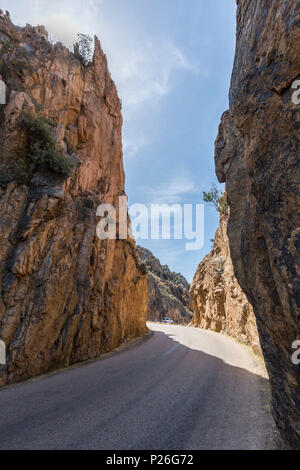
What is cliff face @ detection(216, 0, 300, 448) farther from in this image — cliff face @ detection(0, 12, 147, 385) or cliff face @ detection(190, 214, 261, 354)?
cliff face @ detection(190, 214, 261, 354)

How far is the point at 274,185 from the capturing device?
3867 millimetres

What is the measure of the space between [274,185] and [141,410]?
21.3 feet

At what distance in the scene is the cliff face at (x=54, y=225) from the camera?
923 centimetres

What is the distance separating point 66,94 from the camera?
687 inches

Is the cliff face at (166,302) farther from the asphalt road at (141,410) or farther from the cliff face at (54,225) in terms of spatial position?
the asphalt road at (141,410)

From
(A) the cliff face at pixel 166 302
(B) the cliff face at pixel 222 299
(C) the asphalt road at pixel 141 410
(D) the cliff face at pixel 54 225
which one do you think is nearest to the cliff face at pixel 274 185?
(C) the asphalt road at pixel 141 410

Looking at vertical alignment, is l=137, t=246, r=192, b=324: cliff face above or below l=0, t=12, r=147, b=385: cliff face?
below

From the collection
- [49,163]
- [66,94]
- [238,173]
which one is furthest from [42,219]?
[66,94]

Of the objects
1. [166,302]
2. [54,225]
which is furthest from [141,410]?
[166,302]

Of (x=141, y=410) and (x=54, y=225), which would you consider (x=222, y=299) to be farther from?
(x=141, y=410)

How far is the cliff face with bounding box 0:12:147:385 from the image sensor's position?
9232mm

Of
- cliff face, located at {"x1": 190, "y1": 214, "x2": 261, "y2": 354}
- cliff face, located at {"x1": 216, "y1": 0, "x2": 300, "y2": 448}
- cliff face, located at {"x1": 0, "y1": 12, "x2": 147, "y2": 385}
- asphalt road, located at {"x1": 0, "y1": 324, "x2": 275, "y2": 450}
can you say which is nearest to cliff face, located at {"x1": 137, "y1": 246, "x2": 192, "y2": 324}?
cliff face, located at {"x1": 190, "y1": 214, "x2": 261, "y2": 354}

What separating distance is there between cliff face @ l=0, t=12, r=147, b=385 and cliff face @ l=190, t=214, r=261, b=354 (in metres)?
9.55

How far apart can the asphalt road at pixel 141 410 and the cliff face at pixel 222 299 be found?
5.98 metres
